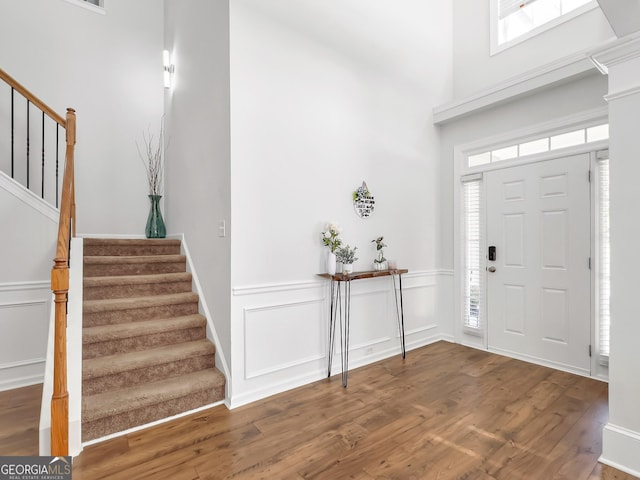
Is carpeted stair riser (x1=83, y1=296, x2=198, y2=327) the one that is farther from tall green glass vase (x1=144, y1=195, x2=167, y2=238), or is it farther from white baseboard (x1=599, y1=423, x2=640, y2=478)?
white baseboard (x1=599, y1=423, x2=640, y2=478)

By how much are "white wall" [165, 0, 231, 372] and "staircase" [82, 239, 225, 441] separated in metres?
0.27

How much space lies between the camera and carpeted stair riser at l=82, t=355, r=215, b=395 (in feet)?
7.82

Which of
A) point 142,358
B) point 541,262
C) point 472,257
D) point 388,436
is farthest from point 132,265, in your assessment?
point 541,262

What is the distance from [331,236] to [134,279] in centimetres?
197

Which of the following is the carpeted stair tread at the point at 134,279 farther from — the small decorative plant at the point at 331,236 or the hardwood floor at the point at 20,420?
the small decorative plant at the point at 331,236

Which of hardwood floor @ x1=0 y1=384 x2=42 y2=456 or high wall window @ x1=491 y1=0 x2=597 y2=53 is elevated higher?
high wall window @ x1=491 y1=0 x2=597 y2=53

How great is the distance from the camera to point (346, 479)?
1.82m

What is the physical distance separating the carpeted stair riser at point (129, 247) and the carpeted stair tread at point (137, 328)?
1105 mm

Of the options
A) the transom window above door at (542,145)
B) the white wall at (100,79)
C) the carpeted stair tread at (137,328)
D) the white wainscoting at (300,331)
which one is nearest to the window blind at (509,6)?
the transom window above door at (542,145)

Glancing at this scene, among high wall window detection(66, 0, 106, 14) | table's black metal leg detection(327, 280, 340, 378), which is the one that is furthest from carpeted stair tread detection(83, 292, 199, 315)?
high wall window detection(66, 0, 106, 14)

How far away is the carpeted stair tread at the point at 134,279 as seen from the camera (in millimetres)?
3047

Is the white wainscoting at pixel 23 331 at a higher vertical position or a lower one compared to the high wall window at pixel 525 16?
lower

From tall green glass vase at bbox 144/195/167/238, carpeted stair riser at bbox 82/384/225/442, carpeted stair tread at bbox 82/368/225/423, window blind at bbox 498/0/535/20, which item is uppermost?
window blind at bbox 498/0/535/20

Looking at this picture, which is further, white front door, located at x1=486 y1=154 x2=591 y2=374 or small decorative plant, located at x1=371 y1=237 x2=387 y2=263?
small decorative plant, located at x1=371 y1=237 x2=387 y2=263
